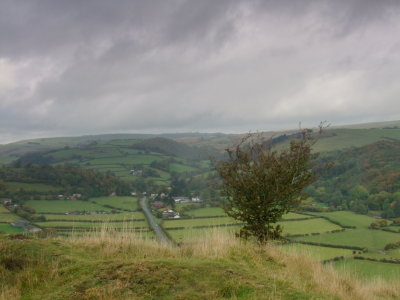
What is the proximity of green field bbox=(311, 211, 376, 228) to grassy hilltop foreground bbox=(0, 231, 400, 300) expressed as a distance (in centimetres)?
4404

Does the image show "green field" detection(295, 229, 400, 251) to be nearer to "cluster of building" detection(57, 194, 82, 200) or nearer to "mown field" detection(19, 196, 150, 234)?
"mown field" detection(19, 196, 150, 234)

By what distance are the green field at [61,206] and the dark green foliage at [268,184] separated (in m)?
52.4

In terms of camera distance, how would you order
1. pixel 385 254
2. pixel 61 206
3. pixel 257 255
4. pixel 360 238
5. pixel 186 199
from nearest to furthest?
pixel 257 255, pixel 385 254, pixel 360 238, pixel 61 206, pixel 186 199

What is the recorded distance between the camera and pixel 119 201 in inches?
2884

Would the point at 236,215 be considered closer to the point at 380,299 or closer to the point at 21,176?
the point at 380,299

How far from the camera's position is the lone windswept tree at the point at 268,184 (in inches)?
494

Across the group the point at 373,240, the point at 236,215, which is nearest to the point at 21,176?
the point at 373,240

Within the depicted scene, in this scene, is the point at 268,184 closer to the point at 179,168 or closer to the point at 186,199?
the point at 186,199

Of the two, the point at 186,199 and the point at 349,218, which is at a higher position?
the point at 186,199

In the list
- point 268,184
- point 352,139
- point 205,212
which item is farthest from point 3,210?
point 352,139

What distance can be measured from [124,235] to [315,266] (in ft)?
21.6

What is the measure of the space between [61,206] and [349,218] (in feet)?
173

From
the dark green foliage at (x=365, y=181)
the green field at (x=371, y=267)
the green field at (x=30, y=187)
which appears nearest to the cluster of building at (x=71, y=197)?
the green field at (x=30, y=187)

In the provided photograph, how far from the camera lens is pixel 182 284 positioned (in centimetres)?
721
